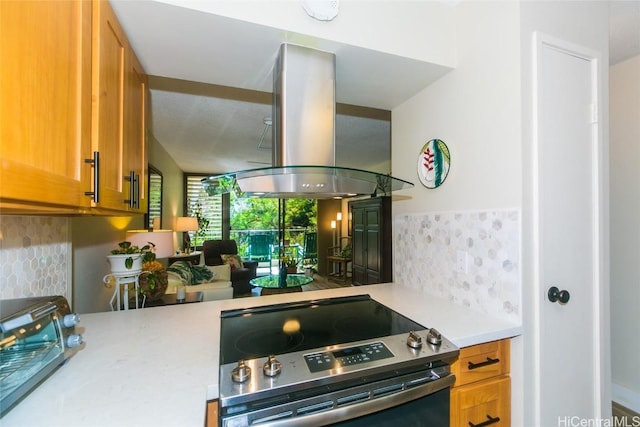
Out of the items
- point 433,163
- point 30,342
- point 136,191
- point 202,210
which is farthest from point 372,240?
point 202,210

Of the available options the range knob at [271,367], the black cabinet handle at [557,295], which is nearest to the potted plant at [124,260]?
the range knob at [271,367]

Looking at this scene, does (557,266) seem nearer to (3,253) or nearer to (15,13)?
(15,13)

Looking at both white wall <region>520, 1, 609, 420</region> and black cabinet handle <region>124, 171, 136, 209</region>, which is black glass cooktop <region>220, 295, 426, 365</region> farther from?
black cabinet handle <region>124, 171, 136, 209</region>

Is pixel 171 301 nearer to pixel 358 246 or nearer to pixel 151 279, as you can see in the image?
pixel 151 279

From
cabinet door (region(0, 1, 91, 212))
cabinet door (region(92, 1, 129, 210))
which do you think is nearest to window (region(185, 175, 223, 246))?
cabinet door (region(92, 1, 129, 210))

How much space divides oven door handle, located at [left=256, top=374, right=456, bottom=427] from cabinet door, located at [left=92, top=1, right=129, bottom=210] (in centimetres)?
90

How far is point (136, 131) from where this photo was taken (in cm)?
128

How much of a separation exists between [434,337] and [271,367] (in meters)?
0.60

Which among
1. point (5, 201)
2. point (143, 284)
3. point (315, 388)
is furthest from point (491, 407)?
point (143, 284)

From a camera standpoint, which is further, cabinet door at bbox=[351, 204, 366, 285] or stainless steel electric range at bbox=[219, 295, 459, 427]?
cabinet door at bbox=[351, 204, 366, 285]

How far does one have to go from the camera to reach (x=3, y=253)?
2.95ft

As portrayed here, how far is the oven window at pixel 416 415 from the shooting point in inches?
36.0

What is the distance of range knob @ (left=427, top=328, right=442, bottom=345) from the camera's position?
99 cm

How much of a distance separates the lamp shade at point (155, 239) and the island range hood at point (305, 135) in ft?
4.40
